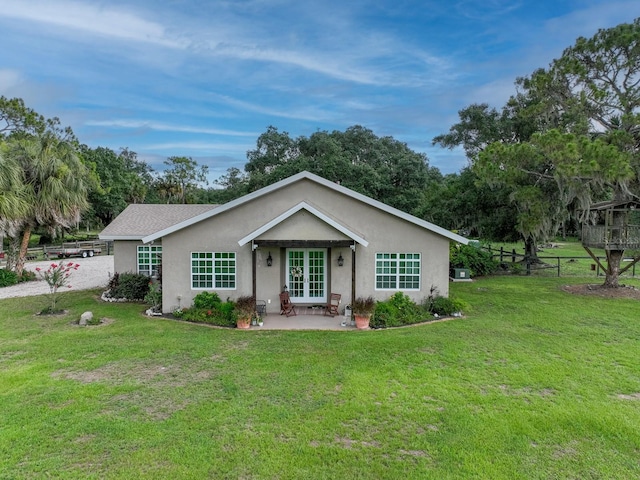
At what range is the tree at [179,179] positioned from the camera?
5522 centimetres

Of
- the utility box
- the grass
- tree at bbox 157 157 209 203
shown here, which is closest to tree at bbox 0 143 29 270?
the grass

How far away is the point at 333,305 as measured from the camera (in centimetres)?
1293

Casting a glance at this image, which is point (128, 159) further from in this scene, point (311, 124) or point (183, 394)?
point (183, 394)

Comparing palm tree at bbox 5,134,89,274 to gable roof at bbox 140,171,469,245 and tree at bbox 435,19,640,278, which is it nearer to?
gable roof at bbox 140,171,469,245

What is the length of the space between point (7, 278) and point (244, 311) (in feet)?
49.4

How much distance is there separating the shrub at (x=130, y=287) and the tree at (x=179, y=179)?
4226 centimetres

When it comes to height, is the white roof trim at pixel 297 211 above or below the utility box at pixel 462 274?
above

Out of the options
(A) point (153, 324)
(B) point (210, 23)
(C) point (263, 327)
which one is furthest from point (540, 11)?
(A) point (153, 324)

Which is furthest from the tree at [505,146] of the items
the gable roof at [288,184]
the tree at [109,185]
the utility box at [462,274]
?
the tree at [109,185]

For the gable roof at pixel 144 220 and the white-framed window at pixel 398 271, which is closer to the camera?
the white-framed window at pixel 398 271

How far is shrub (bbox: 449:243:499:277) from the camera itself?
2214 cm

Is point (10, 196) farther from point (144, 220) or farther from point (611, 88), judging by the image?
point (611, 88)

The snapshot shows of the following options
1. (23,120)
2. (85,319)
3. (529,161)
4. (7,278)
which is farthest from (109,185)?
(529,161)

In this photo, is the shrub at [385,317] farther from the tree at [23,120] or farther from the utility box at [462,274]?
the tree at [23,120]
